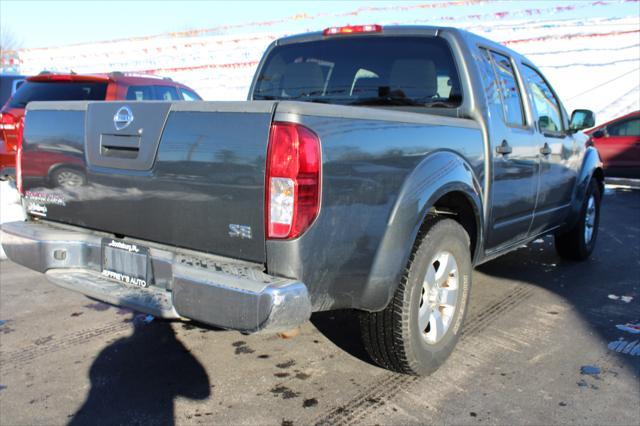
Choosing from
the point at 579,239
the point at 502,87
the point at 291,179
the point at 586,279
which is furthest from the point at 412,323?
the point at 579,239

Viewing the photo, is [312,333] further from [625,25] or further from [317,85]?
[625,25]

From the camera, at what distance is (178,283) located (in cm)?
246

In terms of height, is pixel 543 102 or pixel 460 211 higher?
pixel 543 102

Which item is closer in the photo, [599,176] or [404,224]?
[404,224]

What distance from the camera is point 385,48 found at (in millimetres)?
3961

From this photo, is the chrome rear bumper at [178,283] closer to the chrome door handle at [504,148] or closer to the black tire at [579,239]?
the chrome door handle at [504,148]

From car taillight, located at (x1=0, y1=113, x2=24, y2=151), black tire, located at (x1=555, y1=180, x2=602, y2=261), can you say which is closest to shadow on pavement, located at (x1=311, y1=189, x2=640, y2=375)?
black tire, located at (x1=555, y1=180, x2=602, y2=261)

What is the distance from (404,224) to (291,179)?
0.73 metres

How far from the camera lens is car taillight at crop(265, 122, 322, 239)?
2.27 meters

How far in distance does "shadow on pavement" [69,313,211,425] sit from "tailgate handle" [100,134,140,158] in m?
1.25

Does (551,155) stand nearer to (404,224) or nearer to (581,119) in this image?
(581,119)

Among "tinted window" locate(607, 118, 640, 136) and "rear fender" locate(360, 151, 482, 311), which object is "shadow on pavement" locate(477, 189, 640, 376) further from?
"tinted window" locate(607, 118, 640, 136)

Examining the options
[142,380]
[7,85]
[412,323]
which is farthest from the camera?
[7,85]

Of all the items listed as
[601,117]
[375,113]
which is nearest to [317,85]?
[375,113]
